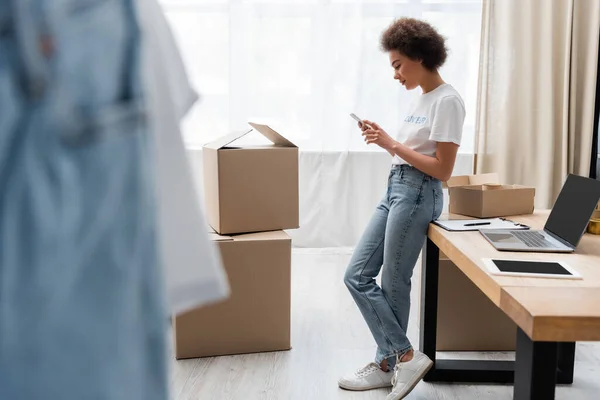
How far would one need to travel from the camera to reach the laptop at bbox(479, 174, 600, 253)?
6.10 ft

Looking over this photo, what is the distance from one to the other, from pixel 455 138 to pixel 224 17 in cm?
262

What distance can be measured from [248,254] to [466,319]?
0.90 meters

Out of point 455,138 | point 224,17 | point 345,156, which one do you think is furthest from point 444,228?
point 224,17

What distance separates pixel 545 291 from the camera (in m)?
1.42

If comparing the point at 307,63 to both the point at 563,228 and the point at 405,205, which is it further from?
the point at 563,228

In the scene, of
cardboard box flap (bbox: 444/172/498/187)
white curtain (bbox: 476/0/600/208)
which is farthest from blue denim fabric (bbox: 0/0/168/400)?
white curtain (bbox: 476/0/600/208)

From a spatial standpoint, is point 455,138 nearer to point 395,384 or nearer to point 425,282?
point 425,282

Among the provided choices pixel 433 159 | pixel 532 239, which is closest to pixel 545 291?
pixel 532 239

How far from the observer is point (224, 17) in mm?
4414

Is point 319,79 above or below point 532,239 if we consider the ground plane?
above

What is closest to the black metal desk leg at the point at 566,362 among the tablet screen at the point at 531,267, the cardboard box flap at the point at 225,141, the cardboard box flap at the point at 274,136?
the tablet screen at the point at 531,267

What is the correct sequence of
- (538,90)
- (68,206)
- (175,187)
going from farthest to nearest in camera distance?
(538,90) → (175,187) → (68,206)

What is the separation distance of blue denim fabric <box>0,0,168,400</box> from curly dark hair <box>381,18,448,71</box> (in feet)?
6.12

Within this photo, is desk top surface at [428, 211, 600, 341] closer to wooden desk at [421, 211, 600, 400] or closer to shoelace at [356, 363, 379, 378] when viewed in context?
wooden desk at [421, 211, 600, 400]
